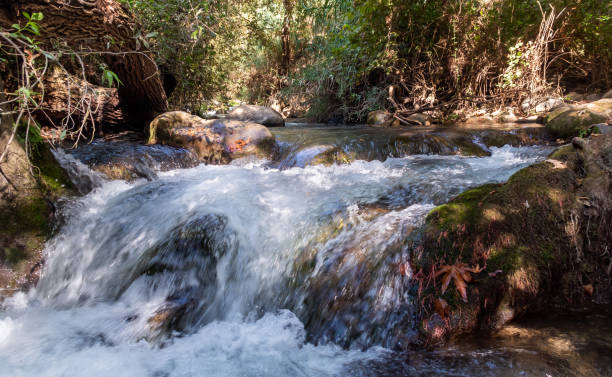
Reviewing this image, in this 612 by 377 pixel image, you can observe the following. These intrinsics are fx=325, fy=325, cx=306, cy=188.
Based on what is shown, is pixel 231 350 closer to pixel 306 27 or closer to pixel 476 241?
pixel 476 241

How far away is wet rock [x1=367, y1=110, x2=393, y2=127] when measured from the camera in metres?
8.59

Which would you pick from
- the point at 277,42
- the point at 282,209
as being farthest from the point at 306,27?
the point at 282,209

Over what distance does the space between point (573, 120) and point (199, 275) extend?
20.6 ft

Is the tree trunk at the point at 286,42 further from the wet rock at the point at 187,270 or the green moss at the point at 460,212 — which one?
the green moss at the point at 460,212

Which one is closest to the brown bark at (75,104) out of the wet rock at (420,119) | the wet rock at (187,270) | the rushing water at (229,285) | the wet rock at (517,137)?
the rushing water at (229,285)

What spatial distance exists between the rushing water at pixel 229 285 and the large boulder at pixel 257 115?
5.59 metres

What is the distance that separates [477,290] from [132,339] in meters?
2.12

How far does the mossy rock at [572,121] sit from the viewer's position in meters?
5.21

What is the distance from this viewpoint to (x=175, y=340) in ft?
6.92

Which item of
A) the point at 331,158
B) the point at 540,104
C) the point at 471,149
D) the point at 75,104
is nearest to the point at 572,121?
the point at 471,149

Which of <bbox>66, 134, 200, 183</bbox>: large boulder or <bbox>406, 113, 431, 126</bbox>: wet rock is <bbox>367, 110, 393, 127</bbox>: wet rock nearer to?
<bbox>406, 113, 431, 126</bbox>: wet rock

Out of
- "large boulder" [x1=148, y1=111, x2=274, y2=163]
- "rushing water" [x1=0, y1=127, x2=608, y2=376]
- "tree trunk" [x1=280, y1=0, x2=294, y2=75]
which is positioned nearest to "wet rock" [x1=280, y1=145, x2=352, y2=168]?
"large boulder" [x1=148, y1=111, x2=274, y2=163]

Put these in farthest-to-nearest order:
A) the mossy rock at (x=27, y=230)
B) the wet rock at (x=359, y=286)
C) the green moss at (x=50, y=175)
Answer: the green moss at (x=50, y=175), the mossy rock at (x=27, y=230), the wet rock at (x=359, y=286)

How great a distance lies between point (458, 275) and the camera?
5.90 ft
